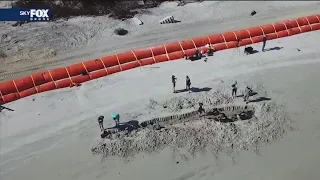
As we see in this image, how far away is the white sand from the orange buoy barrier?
1.76 ft

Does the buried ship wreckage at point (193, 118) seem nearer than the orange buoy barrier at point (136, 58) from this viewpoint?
Yes

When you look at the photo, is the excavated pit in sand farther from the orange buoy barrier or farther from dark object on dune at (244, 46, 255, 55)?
dark object on dune at (244, 46, 255, 55)

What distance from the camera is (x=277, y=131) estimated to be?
21.8 meters

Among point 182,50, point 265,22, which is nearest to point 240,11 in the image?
point 265,22

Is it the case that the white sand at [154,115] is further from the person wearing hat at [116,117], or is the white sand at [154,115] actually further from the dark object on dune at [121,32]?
the dark object on dune at [121,32]

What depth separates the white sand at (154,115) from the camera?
19969 mm

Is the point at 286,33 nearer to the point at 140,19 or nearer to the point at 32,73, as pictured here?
the point at 140,19

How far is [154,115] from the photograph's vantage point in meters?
22.8

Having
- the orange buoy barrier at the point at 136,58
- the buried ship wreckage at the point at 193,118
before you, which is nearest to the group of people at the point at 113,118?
the buried ship wreckage at the point at 193,118

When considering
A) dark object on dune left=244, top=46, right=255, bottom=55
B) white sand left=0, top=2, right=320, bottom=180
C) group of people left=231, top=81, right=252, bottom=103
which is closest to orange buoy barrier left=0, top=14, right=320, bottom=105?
white sand left=0, top=2, right=320, bottom=180

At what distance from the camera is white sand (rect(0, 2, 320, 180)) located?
1997cm

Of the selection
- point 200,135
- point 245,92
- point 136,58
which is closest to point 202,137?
point 200,135

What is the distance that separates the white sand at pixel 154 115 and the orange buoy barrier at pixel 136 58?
54cm

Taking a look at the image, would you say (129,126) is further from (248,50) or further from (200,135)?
(248,50)
